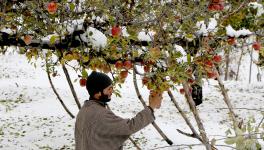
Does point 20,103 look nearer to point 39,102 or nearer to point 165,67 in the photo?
point 39,102

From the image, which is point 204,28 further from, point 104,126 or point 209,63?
point 104,126

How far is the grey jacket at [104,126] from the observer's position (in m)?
3.62

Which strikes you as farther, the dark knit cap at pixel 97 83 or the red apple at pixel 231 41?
the red apple at pixel 231 41

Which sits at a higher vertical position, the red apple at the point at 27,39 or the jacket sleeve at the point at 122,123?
the red apple at the point at 27,39

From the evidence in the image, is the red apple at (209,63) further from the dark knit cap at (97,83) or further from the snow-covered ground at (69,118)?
the snow-covered ground at (69,118)

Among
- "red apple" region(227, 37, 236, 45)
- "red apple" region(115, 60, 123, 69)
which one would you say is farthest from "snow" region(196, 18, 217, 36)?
"red apple" region(115, 60, 123, 69)

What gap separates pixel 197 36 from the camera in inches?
217

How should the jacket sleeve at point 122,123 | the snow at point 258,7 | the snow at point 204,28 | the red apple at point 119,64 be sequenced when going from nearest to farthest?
the jacket sleeve at point 122,123
the red apple at point 119,64
the snow at point 204,28
the snow at point 258,7

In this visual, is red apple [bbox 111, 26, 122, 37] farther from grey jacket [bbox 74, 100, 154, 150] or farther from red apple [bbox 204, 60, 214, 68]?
red apple [bbox 204, 60, 214, 68]

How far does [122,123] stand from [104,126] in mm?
182

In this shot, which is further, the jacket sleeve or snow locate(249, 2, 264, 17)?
snow locate(249, 2, 264, 17)

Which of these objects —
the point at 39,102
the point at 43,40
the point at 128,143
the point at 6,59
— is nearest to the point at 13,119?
the point at 39,102

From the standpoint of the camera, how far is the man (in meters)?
3.62

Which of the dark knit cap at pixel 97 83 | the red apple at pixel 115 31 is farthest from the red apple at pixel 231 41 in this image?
the dark knit cap at pixel 97 83
